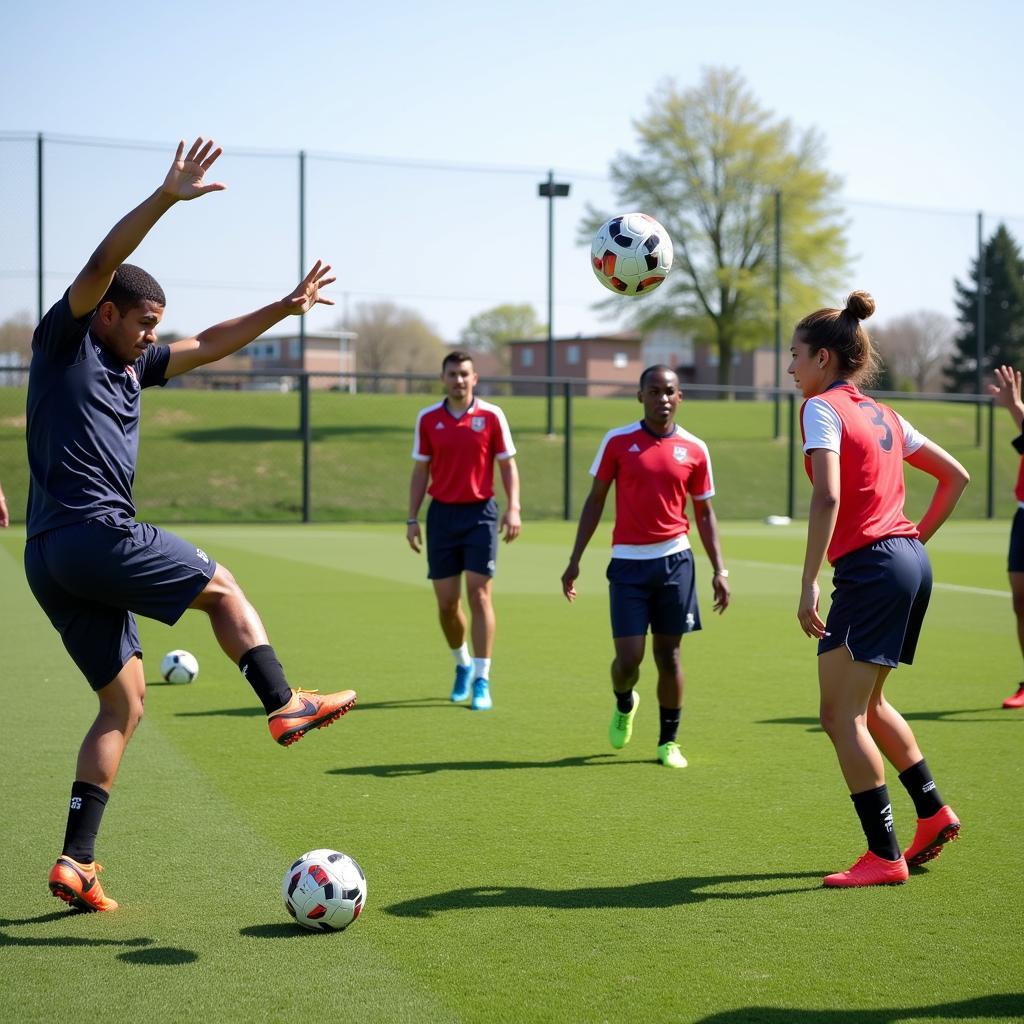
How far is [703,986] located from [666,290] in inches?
1695

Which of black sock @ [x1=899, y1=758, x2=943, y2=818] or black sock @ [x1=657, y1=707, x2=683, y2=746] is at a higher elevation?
black sock @ [x1=899, y1=758, x2=943, y2=818]

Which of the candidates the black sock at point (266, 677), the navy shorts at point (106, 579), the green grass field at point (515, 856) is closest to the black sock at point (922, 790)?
the green grass field at point (515, 856)

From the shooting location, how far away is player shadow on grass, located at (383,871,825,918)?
4.27 metres

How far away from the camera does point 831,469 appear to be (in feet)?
14.1

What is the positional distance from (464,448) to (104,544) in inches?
176

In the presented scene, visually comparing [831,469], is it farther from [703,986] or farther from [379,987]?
[379,987]

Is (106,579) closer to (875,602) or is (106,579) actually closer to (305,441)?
(875,602)

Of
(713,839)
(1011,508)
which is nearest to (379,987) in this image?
(713,839)

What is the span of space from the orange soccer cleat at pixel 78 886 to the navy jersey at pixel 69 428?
1101 millimetres

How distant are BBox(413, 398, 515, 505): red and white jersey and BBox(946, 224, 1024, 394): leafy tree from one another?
27.2 metres

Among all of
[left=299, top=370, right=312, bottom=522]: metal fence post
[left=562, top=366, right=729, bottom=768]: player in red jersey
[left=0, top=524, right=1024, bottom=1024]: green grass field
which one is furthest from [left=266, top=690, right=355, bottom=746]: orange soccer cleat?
[left=299, top=370, right=312, bottom=522]: metal fence post

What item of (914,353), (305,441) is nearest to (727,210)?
(305,441)

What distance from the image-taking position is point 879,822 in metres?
4.50

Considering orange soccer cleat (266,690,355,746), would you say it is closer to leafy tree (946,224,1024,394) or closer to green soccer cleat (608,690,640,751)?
green soccer cleat (608,690,640,751)
